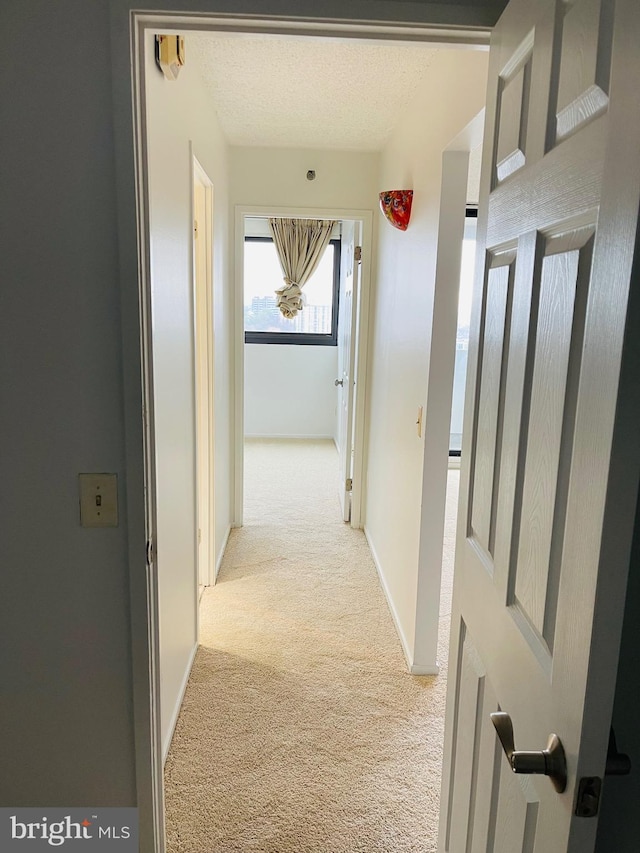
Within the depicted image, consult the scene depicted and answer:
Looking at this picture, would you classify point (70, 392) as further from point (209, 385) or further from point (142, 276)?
point (209, 385)

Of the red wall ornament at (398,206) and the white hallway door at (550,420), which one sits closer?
the white hallway door at (550,420)

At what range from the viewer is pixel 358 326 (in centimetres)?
411

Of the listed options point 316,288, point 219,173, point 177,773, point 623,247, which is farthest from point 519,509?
point 316,288

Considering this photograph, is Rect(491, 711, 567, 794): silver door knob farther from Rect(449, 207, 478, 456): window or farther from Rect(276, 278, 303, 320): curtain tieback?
Rect(276, 278, 303, 320): curtain tieback

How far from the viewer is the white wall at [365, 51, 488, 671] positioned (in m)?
Answer: 2.26

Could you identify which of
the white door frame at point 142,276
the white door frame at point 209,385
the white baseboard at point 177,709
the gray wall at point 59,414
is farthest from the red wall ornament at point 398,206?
the white baseboard at point 177,709

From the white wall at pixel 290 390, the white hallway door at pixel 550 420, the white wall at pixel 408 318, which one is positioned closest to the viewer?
the white hallway door at pixel 550 420

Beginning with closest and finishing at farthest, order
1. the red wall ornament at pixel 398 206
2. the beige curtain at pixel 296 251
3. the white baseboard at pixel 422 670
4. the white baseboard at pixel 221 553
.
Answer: the white baseboard at pixel 422 670, the red wall ornament at pixel 398 206, the white baseboard at pixel 221 553, the beige curtain at pixel 296 251

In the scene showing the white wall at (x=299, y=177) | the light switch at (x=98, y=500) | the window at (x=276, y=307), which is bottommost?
the light switch at (x=98, y=500)

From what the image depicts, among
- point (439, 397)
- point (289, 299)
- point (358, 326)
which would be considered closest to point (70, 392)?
point (439, 397)

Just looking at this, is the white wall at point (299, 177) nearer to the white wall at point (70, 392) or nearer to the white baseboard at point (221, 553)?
the white baseboard at point (221, 553)

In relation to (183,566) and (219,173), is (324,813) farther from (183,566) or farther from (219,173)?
(219,173)

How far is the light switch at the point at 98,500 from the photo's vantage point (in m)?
1.36

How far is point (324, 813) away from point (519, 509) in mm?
1399
